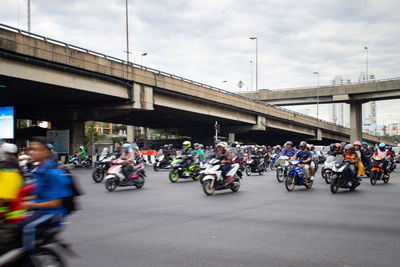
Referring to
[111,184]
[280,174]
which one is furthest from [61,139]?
[280,174]

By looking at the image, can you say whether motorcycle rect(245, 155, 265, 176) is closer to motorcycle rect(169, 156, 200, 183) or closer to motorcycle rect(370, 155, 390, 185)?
motorcycle rect(169, 156, 200, 183)

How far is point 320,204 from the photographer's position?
1073 centimetres

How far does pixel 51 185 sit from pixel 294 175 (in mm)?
10960

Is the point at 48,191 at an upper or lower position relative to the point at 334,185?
upper

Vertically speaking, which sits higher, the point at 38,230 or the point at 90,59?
the point at 90,59

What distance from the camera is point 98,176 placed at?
17.8 m

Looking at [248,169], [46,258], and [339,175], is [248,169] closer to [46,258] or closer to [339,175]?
[339,175]

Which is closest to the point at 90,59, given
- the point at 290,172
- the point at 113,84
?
the point at 113,84

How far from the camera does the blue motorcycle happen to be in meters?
14.0

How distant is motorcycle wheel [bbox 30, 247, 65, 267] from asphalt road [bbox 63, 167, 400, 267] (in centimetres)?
108

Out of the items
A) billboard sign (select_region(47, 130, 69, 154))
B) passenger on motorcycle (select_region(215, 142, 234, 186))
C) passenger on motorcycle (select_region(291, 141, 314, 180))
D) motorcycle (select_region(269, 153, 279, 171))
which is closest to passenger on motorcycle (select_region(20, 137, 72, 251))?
passenger on motorcycle (select_region(215, 142, 234, 186))

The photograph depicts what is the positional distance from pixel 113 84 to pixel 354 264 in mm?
27393

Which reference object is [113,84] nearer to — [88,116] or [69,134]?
[88,116]

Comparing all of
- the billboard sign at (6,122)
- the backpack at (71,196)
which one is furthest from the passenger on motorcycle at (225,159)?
the billboard sign at (6,122)
